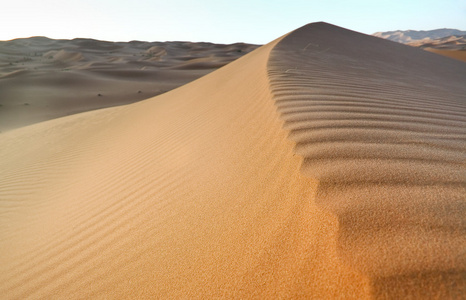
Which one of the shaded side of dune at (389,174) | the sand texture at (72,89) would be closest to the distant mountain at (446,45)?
the sand texture at (72,89)

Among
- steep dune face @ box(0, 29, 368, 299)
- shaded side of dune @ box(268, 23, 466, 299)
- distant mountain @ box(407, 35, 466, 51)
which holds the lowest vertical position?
distant mountain @ box(407, 35, 466, 51)

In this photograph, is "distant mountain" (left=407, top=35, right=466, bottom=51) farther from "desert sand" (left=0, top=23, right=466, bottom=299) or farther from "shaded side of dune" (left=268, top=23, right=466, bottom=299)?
"desert sand" (left=0, top=23, right=466, bottom=299)

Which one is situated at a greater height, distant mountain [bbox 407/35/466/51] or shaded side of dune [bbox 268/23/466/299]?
shaded side of dune [bbox 268/23/466/299]

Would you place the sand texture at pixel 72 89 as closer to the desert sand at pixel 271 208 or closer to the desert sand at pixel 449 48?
the desert sand at pixel 271 208

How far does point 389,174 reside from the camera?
Result: 136cm

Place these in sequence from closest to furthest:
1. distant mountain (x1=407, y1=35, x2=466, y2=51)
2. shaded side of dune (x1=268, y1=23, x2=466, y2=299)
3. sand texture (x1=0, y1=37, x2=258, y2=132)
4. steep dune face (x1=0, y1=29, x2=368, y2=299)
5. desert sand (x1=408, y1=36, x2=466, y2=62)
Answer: shaded side of dune (x1=268, y1=23, x2=466, y2=299)
steep dune face (x1=0, y1=29, x2=368, y2=299)
sand texture (x1=0, y1=37, x2=258, y2=132)
desert sand (x1=408, y1=36, x2=466, y2=62)
distant mountain (x1=407, y1=35, x2=466, y2=51)

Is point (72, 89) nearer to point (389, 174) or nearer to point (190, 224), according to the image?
point (190, 224)

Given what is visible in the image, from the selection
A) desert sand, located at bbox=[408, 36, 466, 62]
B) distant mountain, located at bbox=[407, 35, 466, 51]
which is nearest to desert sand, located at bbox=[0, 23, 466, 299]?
desert sand, located at bbox=[408, 36, 466, 62]

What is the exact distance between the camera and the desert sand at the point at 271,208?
99cm

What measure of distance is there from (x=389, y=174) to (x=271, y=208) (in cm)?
52

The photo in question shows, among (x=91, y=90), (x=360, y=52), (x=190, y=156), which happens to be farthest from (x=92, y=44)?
(x=190, y=156)

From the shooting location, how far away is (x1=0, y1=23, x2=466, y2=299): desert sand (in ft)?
3.24

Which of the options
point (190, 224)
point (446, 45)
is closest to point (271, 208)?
point (190, 224)

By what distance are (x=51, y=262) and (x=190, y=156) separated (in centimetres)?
122
